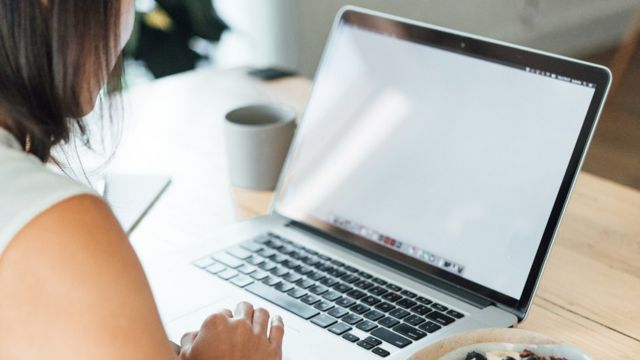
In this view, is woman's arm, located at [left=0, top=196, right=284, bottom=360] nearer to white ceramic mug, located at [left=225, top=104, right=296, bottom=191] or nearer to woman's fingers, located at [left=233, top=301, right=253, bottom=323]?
woman's fingers, located at [left=233, top=301, right=253, bottom=323]

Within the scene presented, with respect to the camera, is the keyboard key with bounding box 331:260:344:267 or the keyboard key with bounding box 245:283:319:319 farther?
the keyboard key with bounding box 331:260:344:267

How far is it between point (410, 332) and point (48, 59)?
44cm

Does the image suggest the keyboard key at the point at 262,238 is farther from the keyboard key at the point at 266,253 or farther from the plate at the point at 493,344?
the plate at the point at 493,344

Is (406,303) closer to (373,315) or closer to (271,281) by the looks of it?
(373,315)

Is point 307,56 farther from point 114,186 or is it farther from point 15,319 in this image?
point 15,319

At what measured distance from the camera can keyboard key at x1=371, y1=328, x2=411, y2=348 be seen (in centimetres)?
81

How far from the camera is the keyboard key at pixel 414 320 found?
85 cm

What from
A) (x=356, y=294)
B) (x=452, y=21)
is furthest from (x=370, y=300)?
(x=452, y=21)

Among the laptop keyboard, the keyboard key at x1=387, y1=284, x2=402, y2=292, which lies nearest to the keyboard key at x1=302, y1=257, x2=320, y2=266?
the laptop keyboard

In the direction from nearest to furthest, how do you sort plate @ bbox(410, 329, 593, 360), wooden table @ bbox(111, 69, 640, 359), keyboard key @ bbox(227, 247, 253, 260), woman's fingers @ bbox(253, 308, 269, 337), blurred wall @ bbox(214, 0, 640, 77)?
1. plate @ bbox(410, 329, 593, 360)
2. woman's fingers @ bbox(253, 308, 269, 337)
3. wooden table @ bbox(111, 69, 640, 359)
4. keyboard key @ bbox(227, 247, 253, 260)
5. blurred wall @ bbox(214, 0, 640, 77)

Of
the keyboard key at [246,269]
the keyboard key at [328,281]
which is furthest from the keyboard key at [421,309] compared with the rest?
the keyboard key at [246,269]

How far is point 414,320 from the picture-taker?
33.8 inches

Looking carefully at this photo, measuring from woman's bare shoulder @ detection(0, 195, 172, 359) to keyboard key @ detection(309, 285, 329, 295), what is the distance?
342 millimetres

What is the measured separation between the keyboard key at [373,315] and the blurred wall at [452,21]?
1521 mm
